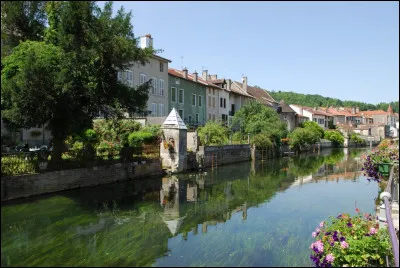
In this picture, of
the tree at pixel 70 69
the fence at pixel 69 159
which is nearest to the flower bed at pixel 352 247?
the tree at pixel 70 69

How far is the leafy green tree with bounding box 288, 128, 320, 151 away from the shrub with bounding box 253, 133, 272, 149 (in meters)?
10.0

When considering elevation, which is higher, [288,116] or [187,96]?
[187,96]

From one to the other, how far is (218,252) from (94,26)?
10390mm

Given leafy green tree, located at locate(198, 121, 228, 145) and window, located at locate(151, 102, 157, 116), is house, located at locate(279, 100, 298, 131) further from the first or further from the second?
window, located at locate(151, 102, 157, 116)

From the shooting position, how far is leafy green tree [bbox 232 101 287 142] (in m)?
42.9

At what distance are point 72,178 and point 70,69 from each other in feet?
18.8

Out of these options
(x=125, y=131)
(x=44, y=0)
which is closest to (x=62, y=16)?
(x=44, y=0)

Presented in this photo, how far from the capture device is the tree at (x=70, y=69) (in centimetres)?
1328

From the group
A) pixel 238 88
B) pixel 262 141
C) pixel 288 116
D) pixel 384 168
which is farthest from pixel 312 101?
pixel 384 168

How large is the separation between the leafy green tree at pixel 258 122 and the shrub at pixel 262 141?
2.58ft

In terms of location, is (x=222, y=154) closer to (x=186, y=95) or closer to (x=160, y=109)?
(x=160, y=109)

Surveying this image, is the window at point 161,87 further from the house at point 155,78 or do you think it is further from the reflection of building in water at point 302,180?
the reflection of building in water at point 302,180

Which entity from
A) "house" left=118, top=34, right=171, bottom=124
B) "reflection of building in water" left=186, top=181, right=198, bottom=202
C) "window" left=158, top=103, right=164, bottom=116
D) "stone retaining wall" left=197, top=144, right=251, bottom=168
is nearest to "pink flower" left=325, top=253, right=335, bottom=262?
"reflection of building in water" left=186, top=181, right=198, bottom=202

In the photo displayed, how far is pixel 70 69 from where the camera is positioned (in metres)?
13.9
